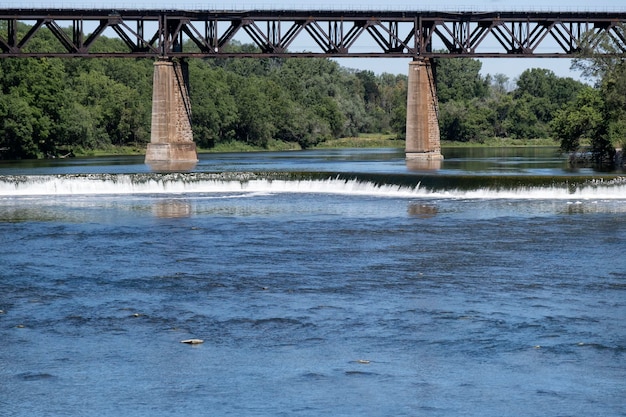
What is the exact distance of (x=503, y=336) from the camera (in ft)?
72.6

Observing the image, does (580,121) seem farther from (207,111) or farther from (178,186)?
(207,111)

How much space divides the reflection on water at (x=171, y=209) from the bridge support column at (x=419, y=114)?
133ft

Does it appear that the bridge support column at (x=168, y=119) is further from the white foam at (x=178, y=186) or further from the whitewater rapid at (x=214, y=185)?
the white foam at (x=178, y=186)

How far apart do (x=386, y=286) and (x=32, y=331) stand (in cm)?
955

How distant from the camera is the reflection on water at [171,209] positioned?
49406 mm

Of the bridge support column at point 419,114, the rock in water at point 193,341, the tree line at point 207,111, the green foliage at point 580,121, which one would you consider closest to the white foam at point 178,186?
the tree line at point 207,111

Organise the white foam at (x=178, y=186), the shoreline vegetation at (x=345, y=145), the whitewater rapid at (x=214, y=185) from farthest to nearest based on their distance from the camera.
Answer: the shoreline vegetation at (x=345, y=145), the white foam at (x=178, y=186), the whitewater rapid at (x=214, y=185)

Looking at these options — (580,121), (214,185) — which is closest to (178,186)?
(214,185)

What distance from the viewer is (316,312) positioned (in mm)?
24906

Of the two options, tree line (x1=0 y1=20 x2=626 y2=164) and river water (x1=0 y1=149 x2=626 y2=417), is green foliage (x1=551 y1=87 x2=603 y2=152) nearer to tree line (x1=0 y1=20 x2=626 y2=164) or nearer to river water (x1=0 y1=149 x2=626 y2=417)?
tree line (x1=0 y1=20 x2=626 y2=164)

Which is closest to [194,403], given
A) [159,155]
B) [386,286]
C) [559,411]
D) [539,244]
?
[559,411]

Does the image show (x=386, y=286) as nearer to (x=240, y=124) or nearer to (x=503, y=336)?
(x=503, y=336)

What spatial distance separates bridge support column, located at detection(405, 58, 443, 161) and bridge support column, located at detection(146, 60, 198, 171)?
60.8 ft

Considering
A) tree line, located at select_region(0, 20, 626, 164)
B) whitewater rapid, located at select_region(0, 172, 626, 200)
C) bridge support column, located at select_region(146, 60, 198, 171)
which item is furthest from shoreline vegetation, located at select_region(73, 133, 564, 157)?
whitewater rapid, located at select_region(0, 172, 626, 200)
